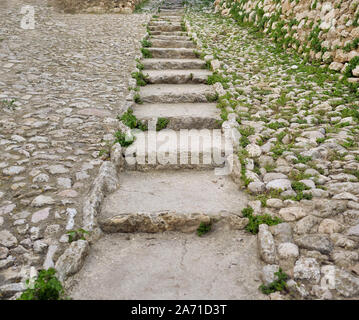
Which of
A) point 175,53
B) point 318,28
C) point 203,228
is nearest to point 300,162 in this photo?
point 203,228

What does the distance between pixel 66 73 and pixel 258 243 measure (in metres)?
6.00

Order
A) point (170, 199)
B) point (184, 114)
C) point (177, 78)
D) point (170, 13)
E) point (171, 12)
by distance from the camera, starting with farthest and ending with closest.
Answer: point (171, 12), point (170, 13), point (177, 78), point (184, 114), point (170, 199)

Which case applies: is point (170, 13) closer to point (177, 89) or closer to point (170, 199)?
point (177, 89)

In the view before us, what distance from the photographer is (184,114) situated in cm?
568

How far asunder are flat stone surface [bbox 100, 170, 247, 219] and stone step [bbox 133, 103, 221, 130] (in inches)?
50.1

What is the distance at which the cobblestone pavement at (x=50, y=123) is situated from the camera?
3133mm

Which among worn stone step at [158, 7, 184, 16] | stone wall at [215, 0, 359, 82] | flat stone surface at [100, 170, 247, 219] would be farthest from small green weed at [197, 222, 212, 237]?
worn stone step at [158, 7, 184, 16]

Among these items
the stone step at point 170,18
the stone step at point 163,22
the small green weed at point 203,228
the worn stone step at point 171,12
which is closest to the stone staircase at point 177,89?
the stone step at point 163,22

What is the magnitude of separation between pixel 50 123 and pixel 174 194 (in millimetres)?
2560

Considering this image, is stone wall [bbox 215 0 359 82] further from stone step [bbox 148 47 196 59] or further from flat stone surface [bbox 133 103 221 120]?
flat stone surface [bbox 133 103 221 120]

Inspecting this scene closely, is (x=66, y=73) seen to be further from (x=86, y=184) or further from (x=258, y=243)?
(x=258, y=243)

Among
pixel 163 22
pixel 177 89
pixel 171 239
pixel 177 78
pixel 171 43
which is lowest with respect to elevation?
pixel 171 239

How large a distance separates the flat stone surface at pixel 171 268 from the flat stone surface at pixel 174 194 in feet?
0.98

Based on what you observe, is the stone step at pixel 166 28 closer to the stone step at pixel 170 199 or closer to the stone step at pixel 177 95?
the stone step at pixel 177 95
